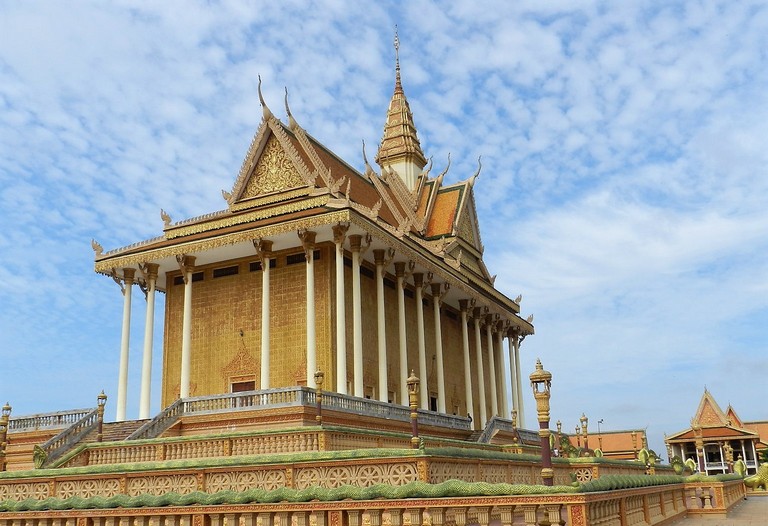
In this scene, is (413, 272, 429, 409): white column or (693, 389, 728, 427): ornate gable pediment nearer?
(413, 272, 429, 409): white column

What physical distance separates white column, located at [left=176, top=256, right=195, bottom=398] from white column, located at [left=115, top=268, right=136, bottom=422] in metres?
1.70

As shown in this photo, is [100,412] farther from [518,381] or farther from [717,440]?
[717,440]

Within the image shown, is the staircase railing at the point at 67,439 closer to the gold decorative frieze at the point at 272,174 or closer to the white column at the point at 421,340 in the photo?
the gold decorative frieze at the point at 272,174

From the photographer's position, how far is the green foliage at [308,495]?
6769mm

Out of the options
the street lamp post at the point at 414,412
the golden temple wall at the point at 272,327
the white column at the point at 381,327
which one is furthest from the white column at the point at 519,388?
the street lamp post at the point at 414,412

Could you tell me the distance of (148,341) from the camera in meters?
23.5

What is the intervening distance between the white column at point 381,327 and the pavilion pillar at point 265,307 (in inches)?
131

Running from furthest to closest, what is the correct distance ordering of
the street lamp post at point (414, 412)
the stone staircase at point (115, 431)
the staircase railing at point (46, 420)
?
the staircase railing at point (46, 420)
the stone staircase at point (115, 431)
the street lamp post at point (414, 412)

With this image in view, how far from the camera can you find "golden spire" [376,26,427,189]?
39094mm

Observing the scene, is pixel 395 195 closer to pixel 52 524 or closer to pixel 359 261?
pixel 359 261

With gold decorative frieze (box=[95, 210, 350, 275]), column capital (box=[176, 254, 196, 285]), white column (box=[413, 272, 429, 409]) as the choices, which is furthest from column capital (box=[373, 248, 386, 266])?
column capital (box=[176, 254, 196, 285])

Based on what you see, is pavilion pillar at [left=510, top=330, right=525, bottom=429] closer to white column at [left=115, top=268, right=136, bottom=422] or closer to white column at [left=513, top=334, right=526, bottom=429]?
white column at [left=513, top=334, right=526, bottom=429]

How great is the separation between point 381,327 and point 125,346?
8.23 m

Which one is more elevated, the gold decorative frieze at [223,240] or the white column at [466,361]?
the gold decorative frieze at [223,240]
